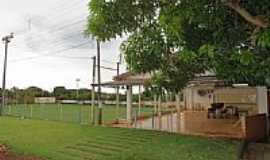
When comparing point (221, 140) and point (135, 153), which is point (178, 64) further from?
point (221, 140)

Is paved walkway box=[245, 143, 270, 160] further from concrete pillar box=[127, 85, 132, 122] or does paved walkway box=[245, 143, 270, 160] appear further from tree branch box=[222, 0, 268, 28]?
concrete pillar box=[127, 85, 132, 122]

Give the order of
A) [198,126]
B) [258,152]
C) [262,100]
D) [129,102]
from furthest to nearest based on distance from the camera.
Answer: [129,102] < [198,126] < [262,100] < [258,152]

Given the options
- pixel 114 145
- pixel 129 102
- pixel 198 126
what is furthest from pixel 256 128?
pixel 129 102

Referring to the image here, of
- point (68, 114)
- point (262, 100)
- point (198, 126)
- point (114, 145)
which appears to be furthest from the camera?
point (68, 114)

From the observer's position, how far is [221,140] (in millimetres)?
14555

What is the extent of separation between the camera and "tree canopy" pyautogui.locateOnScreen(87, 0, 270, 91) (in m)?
5.12

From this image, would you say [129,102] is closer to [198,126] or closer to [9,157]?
[198,126]

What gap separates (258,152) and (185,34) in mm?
8416

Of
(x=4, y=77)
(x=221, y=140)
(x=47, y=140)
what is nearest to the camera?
(x=221, y=140)

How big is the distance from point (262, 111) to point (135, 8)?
1204 centimetres

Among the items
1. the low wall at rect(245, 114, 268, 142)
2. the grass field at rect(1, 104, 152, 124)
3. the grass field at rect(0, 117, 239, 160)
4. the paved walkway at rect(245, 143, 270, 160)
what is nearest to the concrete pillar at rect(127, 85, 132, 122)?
the grass field at rect(1, 104, 152, 124)

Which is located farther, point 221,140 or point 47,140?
point 47,140

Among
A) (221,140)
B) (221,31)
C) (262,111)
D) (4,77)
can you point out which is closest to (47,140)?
(221,140)

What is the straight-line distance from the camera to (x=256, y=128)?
48.9 feet
